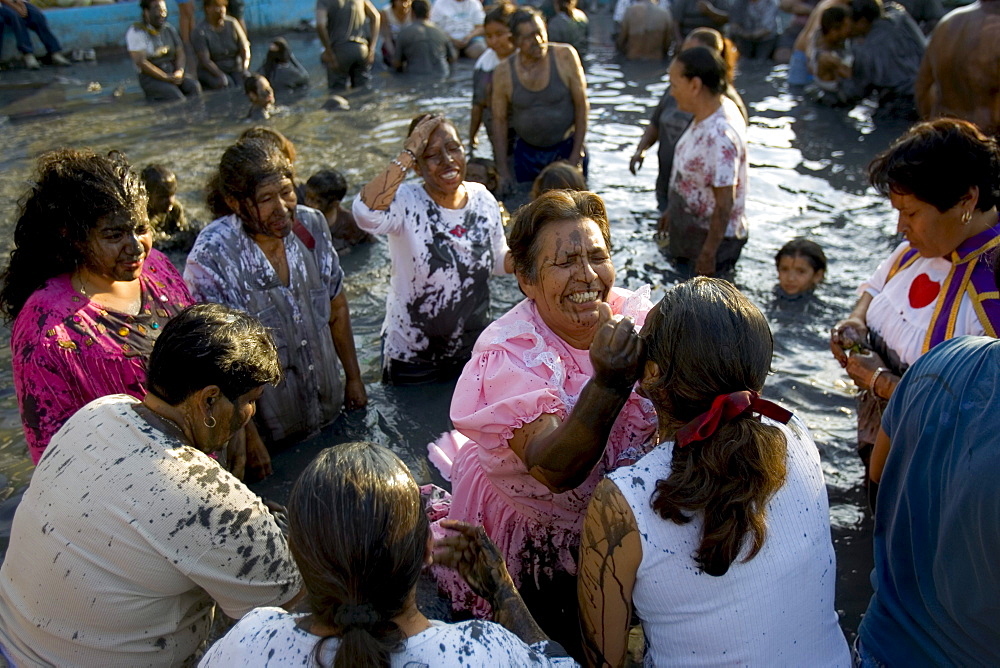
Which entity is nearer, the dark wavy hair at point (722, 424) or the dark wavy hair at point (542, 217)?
the dark wavy hair at point (722, 424)

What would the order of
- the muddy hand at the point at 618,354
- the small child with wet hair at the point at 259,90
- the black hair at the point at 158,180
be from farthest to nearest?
the small child with wet hair at the point at 259,90, the black hair at the point at 158,180, the muddy hand at the point at 618,354

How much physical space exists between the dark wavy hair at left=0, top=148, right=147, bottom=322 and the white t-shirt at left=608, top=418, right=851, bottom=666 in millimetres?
2176

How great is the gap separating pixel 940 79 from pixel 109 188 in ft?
22.0

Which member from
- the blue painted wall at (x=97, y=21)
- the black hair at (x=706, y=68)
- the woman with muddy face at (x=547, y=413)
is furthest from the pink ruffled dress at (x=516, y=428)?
the blue painted wall at (x=97, y=21)

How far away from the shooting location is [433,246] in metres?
4.38

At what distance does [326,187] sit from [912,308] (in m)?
4.92

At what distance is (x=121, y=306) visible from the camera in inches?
122

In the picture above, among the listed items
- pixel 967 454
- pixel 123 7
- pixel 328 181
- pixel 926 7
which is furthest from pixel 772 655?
pixel 123 7

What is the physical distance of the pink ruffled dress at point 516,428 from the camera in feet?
8.36

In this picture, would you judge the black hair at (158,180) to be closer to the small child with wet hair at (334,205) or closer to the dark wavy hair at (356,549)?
the small child with wet hair at (334,205)

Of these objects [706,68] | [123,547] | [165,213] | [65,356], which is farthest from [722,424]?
[165,213]

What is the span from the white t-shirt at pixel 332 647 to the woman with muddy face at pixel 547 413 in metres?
0.76

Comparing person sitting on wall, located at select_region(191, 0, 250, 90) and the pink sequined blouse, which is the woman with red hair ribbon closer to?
the pink sequined blouse

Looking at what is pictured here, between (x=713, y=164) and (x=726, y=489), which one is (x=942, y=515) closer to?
(x=726, y=489)
